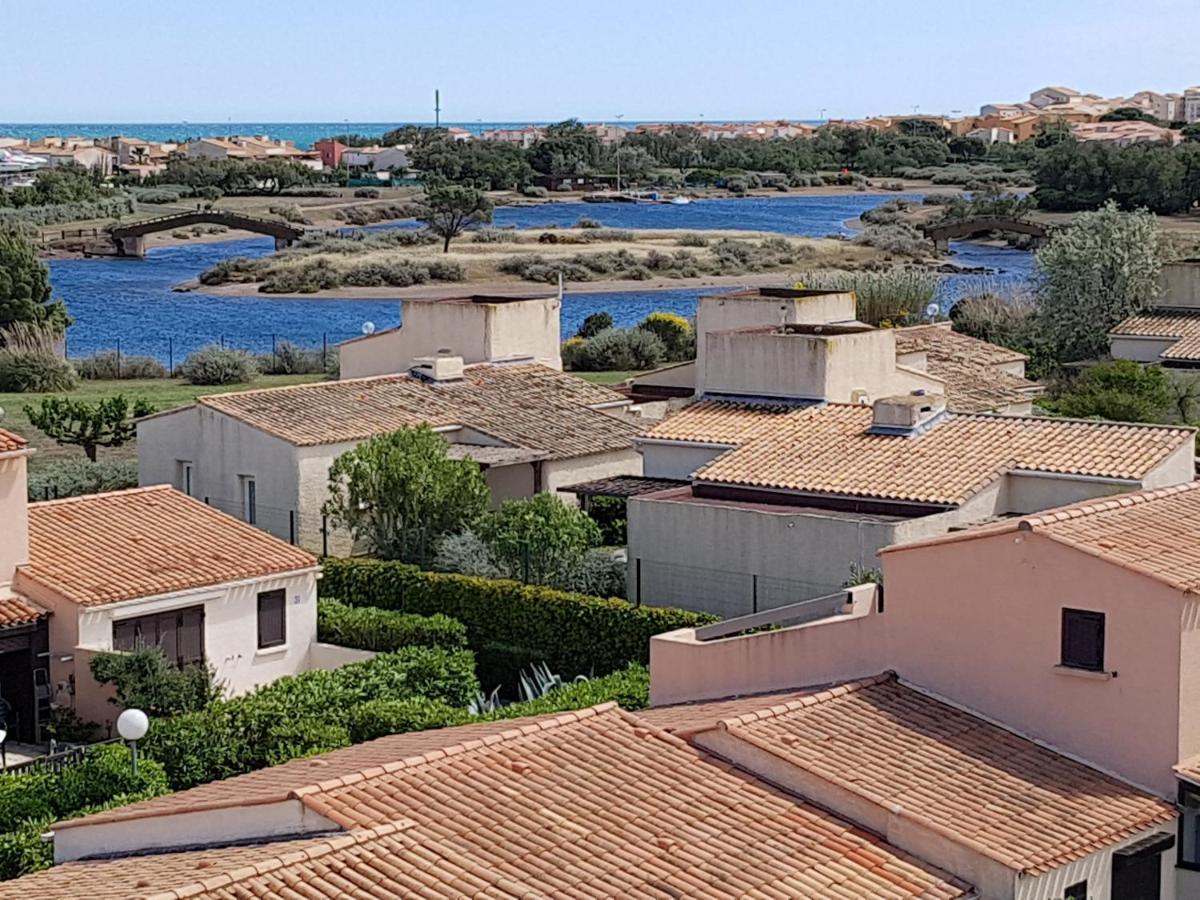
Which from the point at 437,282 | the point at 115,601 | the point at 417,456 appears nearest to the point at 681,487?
the point at 417,456

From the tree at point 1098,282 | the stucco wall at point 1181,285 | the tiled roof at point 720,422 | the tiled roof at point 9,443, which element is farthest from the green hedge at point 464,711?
the tree at point 1098,282

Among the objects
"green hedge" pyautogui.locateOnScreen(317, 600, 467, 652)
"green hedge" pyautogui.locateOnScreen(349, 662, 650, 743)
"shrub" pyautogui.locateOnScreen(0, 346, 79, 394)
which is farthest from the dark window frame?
"shrub" pyautogui.locateOnScreen(0, 346, 79, 394)

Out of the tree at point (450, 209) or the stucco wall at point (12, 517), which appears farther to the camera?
the tree at point (450, 209)

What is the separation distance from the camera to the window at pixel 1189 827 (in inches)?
633

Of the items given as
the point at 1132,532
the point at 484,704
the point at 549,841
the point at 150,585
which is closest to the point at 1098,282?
the point at 484,704

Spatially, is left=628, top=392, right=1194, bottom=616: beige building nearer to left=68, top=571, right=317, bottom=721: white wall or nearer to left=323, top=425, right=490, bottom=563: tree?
left=323, top=425, right=490, bottom=563: tree

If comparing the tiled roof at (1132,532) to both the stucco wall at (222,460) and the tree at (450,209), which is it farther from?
the tree at (450,209)

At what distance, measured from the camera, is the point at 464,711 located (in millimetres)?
22484

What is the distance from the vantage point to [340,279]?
305 feet

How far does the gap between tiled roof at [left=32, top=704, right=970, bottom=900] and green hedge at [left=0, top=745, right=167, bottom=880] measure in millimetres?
2697

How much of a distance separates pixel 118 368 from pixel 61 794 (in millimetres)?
35342

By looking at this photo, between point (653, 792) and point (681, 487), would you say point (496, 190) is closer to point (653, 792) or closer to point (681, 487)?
point (681, 487)

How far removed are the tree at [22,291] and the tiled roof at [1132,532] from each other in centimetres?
4295

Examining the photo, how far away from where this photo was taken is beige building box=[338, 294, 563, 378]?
38.0 metres
